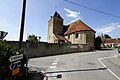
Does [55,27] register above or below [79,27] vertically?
above

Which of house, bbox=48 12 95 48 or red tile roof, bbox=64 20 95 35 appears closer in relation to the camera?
house, bbox=48 12 95 48

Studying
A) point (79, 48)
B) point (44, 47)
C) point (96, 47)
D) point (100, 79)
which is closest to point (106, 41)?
point (96, 47)

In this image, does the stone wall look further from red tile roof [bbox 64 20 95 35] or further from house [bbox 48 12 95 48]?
red tile roof [bbox 64 20 95 35]

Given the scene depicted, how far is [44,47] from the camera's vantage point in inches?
1126

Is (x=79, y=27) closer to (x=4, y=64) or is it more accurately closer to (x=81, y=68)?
(x=81, y=68)

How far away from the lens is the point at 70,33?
56062 millimetres

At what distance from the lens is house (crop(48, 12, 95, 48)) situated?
5181cm

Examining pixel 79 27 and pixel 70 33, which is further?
pixel 70 33

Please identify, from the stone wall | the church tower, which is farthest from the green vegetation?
the church tower

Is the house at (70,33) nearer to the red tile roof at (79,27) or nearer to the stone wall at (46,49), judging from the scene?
the red tile roof at (79,27)

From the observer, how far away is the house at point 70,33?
5181 centimetres

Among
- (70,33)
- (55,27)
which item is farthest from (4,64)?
(55,27)

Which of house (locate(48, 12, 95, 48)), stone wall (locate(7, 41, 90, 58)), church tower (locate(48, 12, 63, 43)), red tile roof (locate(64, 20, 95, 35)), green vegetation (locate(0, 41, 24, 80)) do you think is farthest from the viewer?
church tower (locate(48, 12, 63, 43))

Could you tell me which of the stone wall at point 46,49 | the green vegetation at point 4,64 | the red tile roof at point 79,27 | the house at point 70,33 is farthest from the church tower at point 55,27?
the green vegetation at point 4,64
